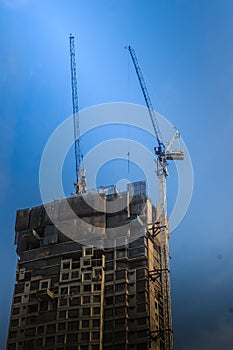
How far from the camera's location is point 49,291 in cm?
10544

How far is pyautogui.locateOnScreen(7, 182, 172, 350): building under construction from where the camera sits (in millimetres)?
98688

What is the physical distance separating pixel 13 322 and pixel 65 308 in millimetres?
11825

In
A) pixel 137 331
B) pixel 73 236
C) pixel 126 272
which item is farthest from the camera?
pixel 73 236

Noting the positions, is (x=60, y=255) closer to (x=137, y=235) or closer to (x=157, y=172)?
(x=137, y=235)

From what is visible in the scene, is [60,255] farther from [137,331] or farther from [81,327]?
[137,331]

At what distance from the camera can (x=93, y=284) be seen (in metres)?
105

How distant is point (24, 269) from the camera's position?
113 m

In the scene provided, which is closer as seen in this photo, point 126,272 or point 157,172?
point 126,272

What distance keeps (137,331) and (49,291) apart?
20288 millimetres

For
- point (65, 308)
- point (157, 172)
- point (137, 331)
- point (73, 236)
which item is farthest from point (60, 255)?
point (157, 172)

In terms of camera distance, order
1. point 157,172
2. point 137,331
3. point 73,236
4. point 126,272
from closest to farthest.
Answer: point 137,331 → point 126,272 → point 73,236 → point 157,172

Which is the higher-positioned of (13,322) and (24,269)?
(24,269)

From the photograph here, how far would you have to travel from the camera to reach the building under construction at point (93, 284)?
98.7 meters

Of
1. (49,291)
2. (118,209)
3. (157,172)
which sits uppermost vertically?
(157,172)
